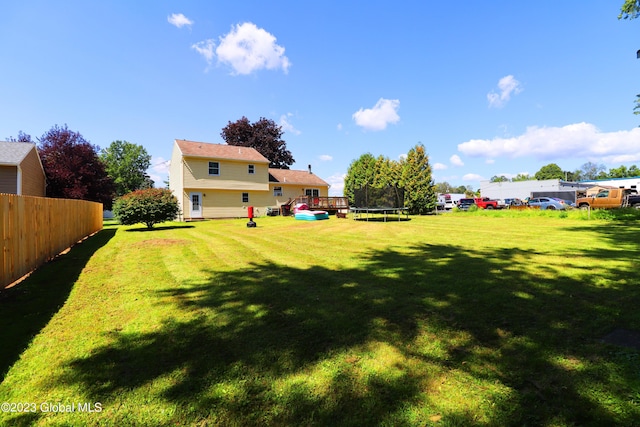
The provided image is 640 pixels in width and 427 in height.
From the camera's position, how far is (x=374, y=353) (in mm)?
2893

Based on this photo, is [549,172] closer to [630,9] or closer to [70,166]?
[630,9]

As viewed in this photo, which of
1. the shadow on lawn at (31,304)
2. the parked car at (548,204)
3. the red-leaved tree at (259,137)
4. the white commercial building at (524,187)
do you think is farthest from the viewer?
the white commercial building at (524,187)

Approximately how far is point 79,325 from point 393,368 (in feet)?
12.6

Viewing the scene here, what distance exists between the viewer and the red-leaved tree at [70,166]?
23422 millimetres

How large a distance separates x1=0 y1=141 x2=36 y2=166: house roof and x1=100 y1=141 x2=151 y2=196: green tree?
46.4m

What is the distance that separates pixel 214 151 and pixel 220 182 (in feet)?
9.77

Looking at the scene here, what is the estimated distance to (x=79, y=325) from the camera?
378 centimetres

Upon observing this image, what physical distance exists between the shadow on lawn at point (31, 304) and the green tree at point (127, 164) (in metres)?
63.9

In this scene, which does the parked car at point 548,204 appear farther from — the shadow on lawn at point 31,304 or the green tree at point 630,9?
the shadow on lawn at point 31,304

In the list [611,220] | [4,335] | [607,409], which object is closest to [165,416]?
[4,335]

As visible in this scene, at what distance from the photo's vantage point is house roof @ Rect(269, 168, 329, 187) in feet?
107

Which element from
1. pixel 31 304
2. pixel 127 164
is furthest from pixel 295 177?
pixel 127 164

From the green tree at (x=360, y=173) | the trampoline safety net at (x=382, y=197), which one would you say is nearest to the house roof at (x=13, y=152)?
the trampoline safety net at (x=382, y=197)

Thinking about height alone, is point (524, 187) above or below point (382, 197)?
above
